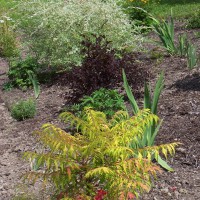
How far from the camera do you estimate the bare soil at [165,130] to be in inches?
197

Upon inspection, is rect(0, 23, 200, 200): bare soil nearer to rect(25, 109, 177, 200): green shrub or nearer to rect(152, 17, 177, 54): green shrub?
rect(152, 17, 177, 54): green shrub

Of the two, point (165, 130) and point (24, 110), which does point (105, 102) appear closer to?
point (165, 130)

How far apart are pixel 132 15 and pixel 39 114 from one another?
20.0 ft

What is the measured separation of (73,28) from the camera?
934cm

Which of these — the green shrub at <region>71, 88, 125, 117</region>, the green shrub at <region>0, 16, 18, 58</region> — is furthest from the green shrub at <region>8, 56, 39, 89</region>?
the green shrub at <region>71, 88, 125, 117</region>

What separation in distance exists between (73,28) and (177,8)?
7223 mm

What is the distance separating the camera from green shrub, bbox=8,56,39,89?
30.6 ft

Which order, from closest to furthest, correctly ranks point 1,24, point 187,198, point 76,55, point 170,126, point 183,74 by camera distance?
point 187,198, point 170,126, point 183,74, point 76,55, point 1,24

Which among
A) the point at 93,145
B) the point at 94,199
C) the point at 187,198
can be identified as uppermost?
the point at 93,145

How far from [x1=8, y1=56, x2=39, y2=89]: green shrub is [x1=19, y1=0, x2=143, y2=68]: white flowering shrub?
9.6 inches

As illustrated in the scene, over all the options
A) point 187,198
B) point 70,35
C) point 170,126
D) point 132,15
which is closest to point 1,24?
point 132,15

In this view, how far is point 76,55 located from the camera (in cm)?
912

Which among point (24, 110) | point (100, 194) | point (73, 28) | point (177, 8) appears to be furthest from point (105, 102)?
point (177, 8)

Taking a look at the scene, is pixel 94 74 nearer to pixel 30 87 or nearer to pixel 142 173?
pixel 30 87
